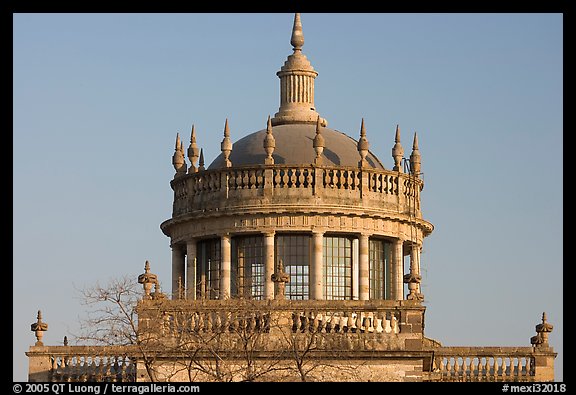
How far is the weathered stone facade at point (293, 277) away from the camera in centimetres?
6328

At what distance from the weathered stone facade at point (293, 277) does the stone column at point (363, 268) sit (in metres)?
0.03

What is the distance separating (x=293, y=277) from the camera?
2783 inches

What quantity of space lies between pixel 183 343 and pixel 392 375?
5.63 meters

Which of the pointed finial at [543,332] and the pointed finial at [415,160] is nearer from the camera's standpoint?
the pointed finial at [543,332]

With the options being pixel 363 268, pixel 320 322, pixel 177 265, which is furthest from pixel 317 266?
pixel 320 322

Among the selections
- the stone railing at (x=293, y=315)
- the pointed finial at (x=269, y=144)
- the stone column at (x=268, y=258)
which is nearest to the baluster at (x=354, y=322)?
the stone railing at (x=293, y=315)

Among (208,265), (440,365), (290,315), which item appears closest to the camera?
(290,315)

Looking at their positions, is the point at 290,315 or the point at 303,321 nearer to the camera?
the point at 290,315

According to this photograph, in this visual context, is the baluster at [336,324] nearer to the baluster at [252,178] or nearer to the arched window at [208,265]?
the baluster at [252,178]

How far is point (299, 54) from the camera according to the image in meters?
75.2

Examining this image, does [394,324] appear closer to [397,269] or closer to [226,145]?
[397,269]

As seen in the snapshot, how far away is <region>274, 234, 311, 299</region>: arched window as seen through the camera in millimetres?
70500

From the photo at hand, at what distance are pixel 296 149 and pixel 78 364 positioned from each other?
10881 mm
